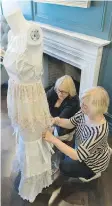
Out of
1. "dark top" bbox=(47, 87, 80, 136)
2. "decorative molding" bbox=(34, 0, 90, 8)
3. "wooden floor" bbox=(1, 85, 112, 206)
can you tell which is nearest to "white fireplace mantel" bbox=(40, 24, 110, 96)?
"decorative molding" bbox=(34, 0, 90, 8)

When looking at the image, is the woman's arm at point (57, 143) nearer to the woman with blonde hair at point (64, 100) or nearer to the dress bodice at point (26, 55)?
the dress bodice at point (26, 55)

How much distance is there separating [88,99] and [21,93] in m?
0.37

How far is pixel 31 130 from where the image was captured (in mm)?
921

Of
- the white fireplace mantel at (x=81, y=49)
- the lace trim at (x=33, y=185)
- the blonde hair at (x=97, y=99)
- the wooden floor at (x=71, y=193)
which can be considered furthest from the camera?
the white fireplace mantel at (x=81, y=49)

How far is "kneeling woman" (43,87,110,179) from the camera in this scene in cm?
100

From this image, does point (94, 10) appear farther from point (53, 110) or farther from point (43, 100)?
point (43, 100)

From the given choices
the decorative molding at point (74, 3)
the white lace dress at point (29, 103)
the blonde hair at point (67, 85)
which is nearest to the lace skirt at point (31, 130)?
the white lace dress at point (29, 103)

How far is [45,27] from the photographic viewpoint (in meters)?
1.99

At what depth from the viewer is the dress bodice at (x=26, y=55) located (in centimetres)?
71

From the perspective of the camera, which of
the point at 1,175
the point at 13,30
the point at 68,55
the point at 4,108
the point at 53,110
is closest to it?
the point at 13,30

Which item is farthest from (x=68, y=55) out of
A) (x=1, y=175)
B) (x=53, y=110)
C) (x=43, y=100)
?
(x=1, y=175)

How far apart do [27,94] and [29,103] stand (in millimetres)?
42

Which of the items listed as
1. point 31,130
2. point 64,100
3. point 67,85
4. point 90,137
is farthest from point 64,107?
point 31,130

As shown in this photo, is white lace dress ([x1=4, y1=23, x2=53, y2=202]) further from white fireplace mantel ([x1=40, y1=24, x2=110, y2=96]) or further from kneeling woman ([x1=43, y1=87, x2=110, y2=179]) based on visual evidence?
white fireplace mantel ([x1=40, y1=24, x2=110, y2=96])
